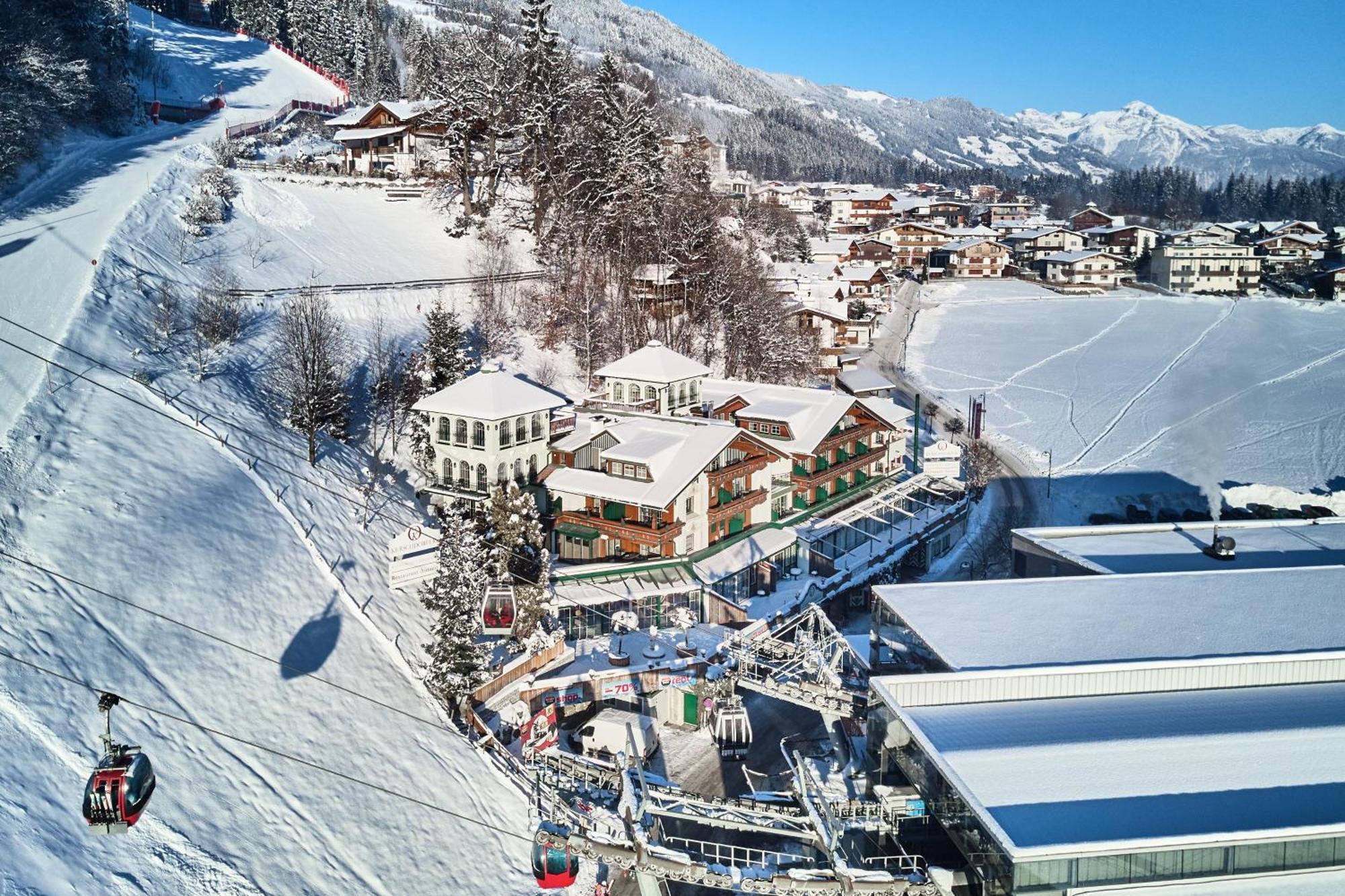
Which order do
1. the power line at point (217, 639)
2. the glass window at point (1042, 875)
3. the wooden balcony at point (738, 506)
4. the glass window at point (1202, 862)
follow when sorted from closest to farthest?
the glass window at point (1042, 875) < the glass window at point (1202, 862) < the power line at point (217, 639) < the wooden balcony at point (738, 506)

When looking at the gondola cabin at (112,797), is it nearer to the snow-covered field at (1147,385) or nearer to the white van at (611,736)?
the white van at (611,736)

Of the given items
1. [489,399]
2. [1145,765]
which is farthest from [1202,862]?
[489,399]

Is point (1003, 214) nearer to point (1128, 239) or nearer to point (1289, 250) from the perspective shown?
point (1128, 239)

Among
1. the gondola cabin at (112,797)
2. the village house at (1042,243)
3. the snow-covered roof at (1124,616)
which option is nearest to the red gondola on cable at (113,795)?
the gondola cabin at (112,797)

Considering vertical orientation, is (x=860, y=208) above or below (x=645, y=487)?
above

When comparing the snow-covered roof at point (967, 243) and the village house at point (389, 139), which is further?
the snow-covered roof at point (967, 243)

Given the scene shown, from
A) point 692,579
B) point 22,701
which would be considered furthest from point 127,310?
point 692,579

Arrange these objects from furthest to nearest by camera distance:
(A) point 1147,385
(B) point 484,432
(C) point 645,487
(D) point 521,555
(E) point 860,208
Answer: (E) point 860,208 < (A) point 1147,385 < (B) point 484,432 < (C) point 645,487 < (D) point 521,555

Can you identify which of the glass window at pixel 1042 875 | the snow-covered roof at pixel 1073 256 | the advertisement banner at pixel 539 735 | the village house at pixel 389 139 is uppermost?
the village house at pixel 389 139
